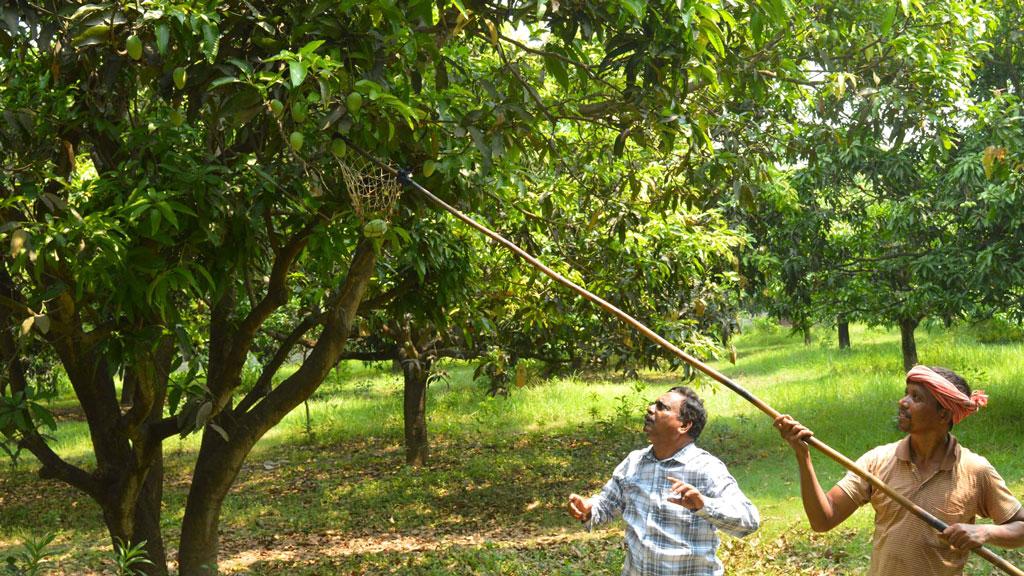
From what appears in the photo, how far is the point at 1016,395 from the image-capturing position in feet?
50.2

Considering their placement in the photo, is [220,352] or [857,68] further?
[857,68]

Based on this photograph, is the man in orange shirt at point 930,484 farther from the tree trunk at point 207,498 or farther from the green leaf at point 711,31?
the tree trunk at point 207,498

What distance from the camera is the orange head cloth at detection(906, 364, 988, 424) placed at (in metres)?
3.30

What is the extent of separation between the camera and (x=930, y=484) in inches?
133

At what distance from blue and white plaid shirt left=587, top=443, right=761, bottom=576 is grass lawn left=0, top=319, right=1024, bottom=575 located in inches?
165

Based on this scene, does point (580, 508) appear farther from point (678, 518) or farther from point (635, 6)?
point (635, 6)

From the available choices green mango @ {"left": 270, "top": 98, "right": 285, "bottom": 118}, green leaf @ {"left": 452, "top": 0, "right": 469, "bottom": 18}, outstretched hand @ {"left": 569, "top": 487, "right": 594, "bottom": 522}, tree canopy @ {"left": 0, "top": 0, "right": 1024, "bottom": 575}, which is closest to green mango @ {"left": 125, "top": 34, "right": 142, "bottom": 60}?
tree canopy @ {"left": 0, "top": 0, "right": 1024, "bottom": 575}

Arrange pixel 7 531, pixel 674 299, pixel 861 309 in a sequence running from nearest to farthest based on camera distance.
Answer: pixel 674 299, pixel 7 531, pixel 861 309

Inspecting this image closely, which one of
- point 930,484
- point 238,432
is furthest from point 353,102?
point 238,432

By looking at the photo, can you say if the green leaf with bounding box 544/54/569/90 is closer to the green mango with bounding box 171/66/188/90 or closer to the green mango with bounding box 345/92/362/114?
the green mango with bounding box 345/92/362/114

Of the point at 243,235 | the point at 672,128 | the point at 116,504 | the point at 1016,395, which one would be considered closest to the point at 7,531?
the point at 116,504

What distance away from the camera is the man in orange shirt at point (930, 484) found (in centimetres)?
331

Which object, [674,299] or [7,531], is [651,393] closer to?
[674,299]

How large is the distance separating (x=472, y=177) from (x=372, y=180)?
70 cm
